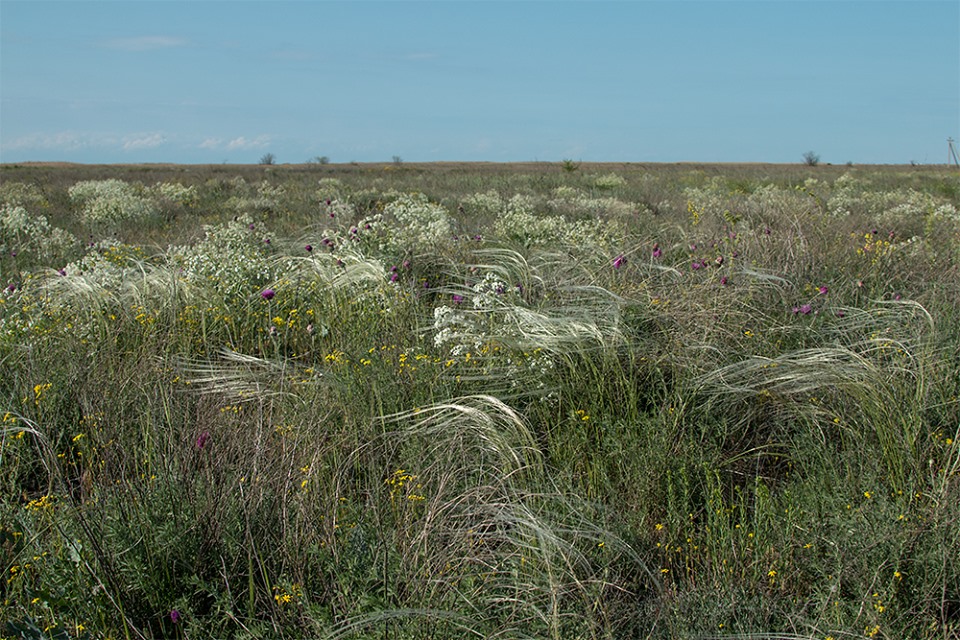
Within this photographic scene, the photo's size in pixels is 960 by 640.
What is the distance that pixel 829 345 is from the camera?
4270mm

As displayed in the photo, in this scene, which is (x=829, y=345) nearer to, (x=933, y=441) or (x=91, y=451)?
(x=933, y=441)

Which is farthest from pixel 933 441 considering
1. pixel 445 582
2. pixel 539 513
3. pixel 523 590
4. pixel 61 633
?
pixel 61 633

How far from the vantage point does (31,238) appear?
8758 millimetres

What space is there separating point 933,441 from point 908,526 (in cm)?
78

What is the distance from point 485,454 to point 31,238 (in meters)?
7.52

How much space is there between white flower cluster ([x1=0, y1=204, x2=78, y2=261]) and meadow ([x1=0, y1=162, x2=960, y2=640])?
2.79 meters

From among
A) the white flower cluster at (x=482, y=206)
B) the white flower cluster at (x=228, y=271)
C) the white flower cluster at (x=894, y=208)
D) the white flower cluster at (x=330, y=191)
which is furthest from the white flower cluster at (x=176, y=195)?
the white flower cluster at (x=894, y=208)

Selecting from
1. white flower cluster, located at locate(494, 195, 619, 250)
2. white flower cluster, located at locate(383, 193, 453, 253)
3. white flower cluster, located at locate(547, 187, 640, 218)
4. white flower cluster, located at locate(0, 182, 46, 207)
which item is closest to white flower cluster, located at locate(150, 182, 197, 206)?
white flower cluster, located at locate(0, 182, 46, 207)

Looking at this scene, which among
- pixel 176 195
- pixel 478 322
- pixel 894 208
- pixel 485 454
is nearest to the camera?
pixel 485 454

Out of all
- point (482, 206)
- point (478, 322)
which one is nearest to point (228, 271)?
point (478, 322)

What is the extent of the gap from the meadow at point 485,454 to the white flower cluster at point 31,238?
2786 mm

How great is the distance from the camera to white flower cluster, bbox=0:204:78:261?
8.30m

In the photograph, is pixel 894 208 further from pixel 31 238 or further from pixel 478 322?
pixel 31 238

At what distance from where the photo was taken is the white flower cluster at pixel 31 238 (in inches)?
327
